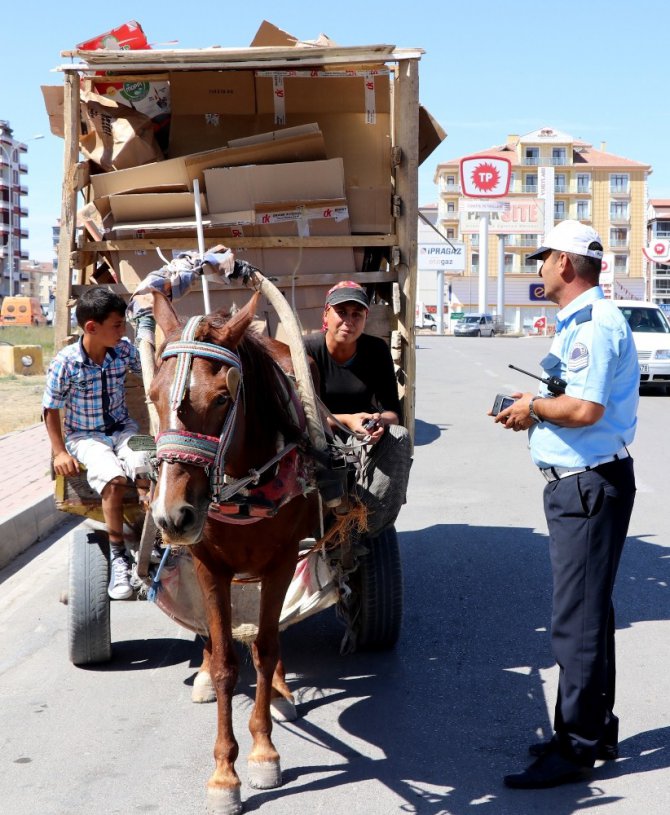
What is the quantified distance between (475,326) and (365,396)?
64.7 m

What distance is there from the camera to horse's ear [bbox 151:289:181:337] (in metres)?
3.77

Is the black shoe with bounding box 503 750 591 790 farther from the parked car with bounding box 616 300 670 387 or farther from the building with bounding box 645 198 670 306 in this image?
the building with bounding box 645 198 670 306

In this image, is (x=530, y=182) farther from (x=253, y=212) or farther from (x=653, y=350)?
(x=253, y=212)

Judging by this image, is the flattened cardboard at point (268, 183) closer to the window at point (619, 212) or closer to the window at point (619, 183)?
the window at point (619, 212)

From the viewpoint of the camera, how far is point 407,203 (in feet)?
19.3

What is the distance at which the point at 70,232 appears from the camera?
5691mm

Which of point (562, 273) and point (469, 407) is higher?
point (562, 273)

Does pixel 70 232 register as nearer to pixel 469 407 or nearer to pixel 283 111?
pixel 283 111

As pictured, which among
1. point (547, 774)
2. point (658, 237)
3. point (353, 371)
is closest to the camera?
point (547, 774)

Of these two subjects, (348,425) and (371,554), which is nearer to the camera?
(348,425)

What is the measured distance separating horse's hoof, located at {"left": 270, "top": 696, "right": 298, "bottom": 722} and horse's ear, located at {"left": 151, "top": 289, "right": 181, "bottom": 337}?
2002mm

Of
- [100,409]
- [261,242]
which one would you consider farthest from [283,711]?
[261,242]

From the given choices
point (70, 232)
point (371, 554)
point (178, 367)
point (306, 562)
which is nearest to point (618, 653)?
point (371, 554)

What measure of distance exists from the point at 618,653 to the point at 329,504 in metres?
2.18
